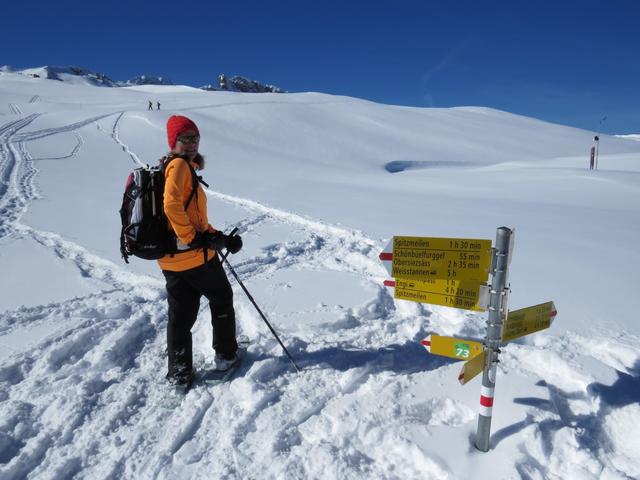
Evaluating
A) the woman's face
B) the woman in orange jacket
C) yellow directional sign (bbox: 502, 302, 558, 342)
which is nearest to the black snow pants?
the woman in orange jacket

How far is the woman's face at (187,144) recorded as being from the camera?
276 centimetres

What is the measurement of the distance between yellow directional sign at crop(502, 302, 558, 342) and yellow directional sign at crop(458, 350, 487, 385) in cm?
14

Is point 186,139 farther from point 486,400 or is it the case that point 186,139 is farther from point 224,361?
point 486,400

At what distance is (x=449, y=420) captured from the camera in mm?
2666

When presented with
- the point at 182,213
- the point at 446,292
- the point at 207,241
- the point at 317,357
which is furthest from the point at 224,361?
the point at 446,292

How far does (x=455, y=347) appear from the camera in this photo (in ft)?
7.25

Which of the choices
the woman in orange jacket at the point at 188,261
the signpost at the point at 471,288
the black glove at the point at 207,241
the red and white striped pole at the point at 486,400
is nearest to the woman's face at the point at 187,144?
the woman in orange jacket at the point at 188,261

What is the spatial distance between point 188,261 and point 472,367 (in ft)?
6.09

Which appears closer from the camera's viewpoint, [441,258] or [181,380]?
[441,258]

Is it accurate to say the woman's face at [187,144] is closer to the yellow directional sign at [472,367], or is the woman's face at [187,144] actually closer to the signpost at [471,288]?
the signpost at [471,288]

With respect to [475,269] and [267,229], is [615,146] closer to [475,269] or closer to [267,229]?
[267,229]

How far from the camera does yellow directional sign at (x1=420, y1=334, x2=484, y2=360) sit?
2158 mm

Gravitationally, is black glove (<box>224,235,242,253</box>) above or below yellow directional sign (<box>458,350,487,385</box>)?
above

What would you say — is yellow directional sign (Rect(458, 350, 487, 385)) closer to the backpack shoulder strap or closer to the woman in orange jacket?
the woman in orange jacket
